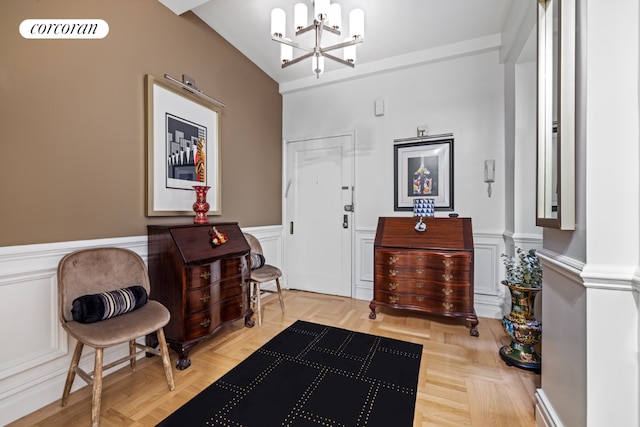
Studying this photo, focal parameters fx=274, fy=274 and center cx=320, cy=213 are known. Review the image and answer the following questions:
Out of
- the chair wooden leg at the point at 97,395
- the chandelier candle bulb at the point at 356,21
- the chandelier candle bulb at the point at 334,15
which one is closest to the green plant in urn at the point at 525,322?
the chandelier candle bulb at the point at 356,21

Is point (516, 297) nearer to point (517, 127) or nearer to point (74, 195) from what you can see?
point (517, 127)

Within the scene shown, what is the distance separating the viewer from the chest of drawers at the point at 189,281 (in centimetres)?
195

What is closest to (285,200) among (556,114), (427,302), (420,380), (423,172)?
(423,172)

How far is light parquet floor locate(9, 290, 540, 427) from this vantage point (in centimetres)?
149

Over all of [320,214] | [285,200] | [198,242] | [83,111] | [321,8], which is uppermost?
[321,8]

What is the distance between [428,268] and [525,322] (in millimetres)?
839

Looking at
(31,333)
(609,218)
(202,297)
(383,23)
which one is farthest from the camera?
(383,23)

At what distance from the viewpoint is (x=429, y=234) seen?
2695 mm

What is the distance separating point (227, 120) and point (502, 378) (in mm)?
3262

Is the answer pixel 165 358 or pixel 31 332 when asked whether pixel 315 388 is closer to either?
pixel 165 358

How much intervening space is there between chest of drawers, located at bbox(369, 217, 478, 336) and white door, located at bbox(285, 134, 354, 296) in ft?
2.66

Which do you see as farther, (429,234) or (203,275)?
(429,234)

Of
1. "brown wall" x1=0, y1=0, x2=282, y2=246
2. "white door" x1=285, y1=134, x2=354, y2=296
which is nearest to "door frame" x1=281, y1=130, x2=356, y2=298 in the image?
"white door" x1=285, y1=134, x2=354, y2=296

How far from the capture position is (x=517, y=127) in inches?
99.5
